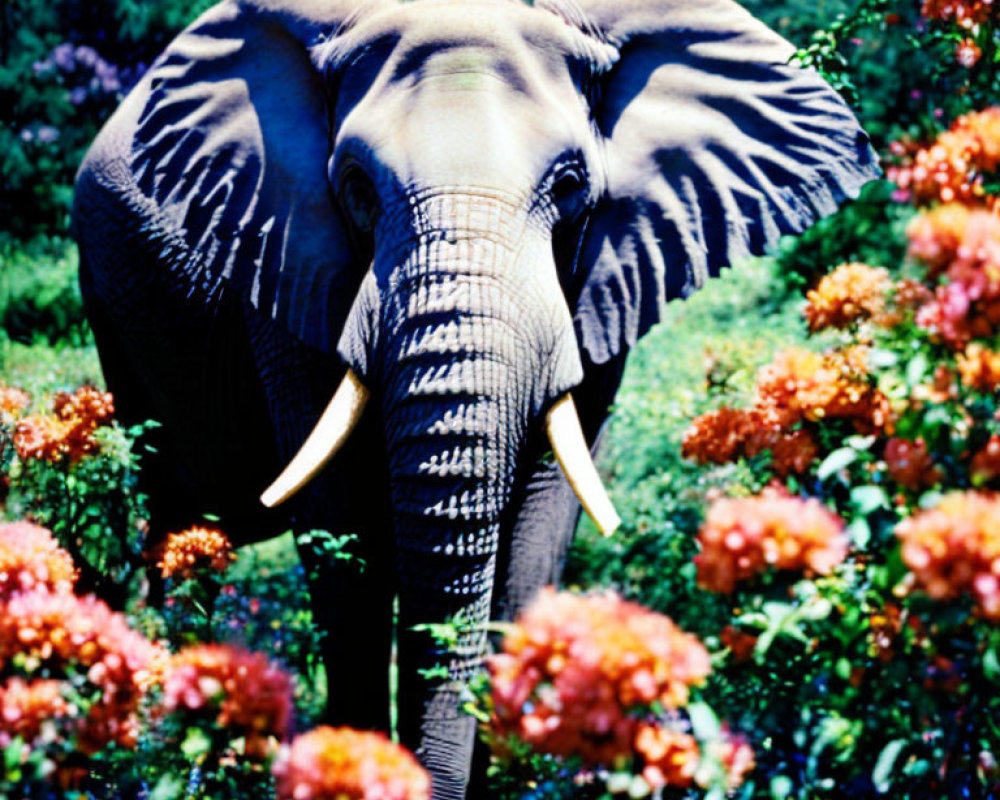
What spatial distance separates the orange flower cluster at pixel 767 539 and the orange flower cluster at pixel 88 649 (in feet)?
3.27

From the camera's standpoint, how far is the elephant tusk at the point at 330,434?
3.68 meters

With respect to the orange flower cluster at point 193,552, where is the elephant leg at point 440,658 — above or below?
below

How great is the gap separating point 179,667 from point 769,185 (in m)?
2.77

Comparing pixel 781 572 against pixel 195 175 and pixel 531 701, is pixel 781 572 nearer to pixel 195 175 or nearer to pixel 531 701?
pixel 531 701

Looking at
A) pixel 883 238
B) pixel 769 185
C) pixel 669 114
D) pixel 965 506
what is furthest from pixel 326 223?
pixel 883 238

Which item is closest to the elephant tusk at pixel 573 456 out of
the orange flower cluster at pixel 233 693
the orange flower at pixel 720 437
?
the orange flower at pixel 720 437

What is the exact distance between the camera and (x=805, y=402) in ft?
9.82

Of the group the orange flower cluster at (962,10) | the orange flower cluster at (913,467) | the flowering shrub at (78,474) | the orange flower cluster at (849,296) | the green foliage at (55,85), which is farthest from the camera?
the green foliage at (55,85)

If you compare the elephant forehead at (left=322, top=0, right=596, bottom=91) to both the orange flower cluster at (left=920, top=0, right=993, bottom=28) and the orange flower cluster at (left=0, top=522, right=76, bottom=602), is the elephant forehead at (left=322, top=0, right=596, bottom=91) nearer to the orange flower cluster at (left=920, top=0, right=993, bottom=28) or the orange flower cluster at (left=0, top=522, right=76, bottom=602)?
the orange flower cluster at (left=920, top=0, right=993, bottom=28)

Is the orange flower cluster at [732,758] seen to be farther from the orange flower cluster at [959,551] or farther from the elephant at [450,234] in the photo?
the elephant at [450,234]

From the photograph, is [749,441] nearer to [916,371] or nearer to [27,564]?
[916,371]

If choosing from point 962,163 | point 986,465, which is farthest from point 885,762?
point 962,163

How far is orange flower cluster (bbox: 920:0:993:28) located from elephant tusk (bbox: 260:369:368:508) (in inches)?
69.5

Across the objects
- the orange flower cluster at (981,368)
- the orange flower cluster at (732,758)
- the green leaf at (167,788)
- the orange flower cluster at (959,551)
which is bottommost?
the green leaf at (167,788)
